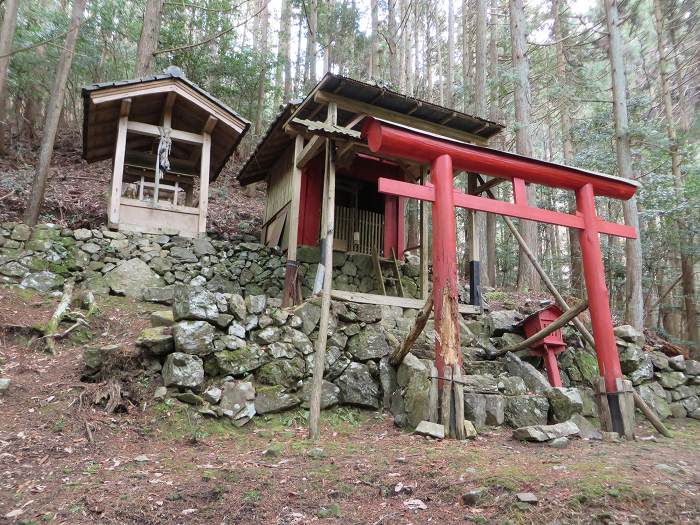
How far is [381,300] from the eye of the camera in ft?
26.7

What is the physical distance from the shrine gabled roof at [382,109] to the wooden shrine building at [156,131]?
143cm

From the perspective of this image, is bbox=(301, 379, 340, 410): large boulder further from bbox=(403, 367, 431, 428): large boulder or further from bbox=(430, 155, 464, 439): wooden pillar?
bbox=(430, 155, 464, 439): wooden pillar

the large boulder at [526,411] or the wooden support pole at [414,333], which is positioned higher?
the wooden support pole at [414,333]

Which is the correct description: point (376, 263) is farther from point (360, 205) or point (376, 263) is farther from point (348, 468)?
point (348, 468)

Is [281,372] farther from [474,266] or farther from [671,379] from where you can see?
[671,379]

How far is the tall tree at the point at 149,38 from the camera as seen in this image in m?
11.5

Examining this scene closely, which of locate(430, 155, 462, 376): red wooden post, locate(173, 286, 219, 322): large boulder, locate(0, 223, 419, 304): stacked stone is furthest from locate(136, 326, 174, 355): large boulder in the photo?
locate(430, 155, 462, 376): red wooden post

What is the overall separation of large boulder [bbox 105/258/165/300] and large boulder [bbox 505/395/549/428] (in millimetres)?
6391

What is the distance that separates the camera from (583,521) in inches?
109

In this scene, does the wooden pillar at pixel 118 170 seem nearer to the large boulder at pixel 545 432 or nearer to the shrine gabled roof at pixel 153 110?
the shrine gabled roof at pixel 153 110

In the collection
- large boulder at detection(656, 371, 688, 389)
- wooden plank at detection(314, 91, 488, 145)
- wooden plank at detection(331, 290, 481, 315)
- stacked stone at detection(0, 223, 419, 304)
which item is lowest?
large boulder at detection(656, 371, 688, 389)

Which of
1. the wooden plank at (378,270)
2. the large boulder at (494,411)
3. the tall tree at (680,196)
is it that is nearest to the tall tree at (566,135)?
the tall tree at (680,196)

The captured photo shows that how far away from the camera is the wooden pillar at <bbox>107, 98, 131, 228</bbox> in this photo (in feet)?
28.8

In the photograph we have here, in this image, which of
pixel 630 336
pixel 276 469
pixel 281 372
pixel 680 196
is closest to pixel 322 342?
pixel 281 372
